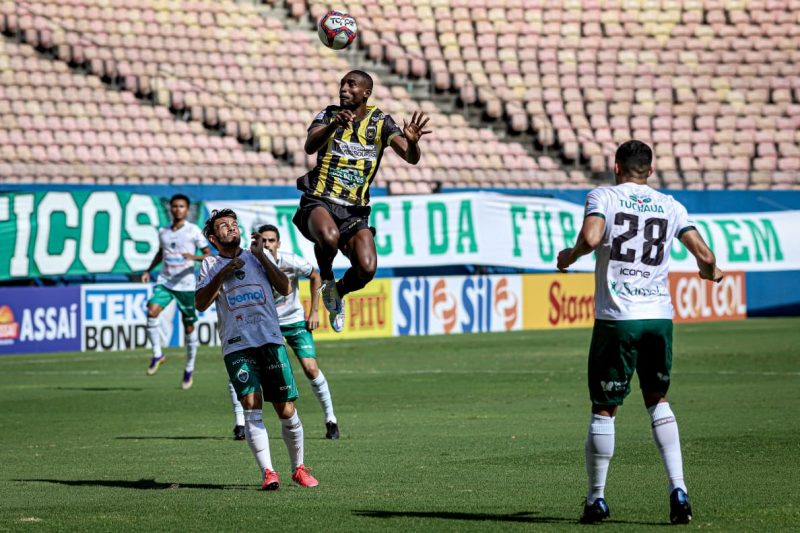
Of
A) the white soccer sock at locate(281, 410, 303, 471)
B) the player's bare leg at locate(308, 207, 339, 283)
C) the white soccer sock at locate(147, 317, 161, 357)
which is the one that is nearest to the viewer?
the white soccer sock at locate(281, 410, 303, 471)

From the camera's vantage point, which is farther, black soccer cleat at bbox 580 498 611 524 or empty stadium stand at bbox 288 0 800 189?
empty stadium stand at bbox 288 0 800 189

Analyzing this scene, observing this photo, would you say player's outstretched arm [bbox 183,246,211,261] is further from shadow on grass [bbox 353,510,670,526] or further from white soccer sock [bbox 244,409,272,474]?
shadow on grass [bbox 353,510,670,526]

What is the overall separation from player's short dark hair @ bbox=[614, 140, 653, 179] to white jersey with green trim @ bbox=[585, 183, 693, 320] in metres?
0.07

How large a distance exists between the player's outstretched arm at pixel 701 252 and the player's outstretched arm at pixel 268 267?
275 centimetres

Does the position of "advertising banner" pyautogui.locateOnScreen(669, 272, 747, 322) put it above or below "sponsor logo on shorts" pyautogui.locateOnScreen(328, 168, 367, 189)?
below

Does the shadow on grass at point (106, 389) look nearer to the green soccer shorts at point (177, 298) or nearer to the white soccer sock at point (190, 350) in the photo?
the white soccer sock at point (190, 350)

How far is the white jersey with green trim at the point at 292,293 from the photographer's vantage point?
483 inches

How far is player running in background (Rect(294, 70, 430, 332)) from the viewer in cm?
1016

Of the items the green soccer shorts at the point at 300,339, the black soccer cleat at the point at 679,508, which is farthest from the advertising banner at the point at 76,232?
the black soccer cleat at the point at 679,508

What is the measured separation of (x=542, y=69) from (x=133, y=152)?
1240 centimetres

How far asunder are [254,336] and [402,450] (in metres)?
2.49

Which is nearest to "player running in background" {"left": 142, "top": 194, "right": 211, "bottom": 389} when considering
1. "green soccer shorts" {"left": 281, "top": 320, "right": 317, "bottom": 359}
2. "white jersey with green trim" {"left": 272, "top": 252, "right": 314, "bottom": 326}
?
"white jersey with green trim" {"left": 272, "top": 252, "right": 314, "bottom": 326}

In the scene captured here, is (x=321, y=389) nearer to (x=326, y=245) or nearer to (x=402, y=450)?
(x=402, y=450)

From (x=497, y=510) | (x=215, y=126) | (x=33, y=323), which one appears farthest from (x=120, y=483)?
(x=215, y=126)
